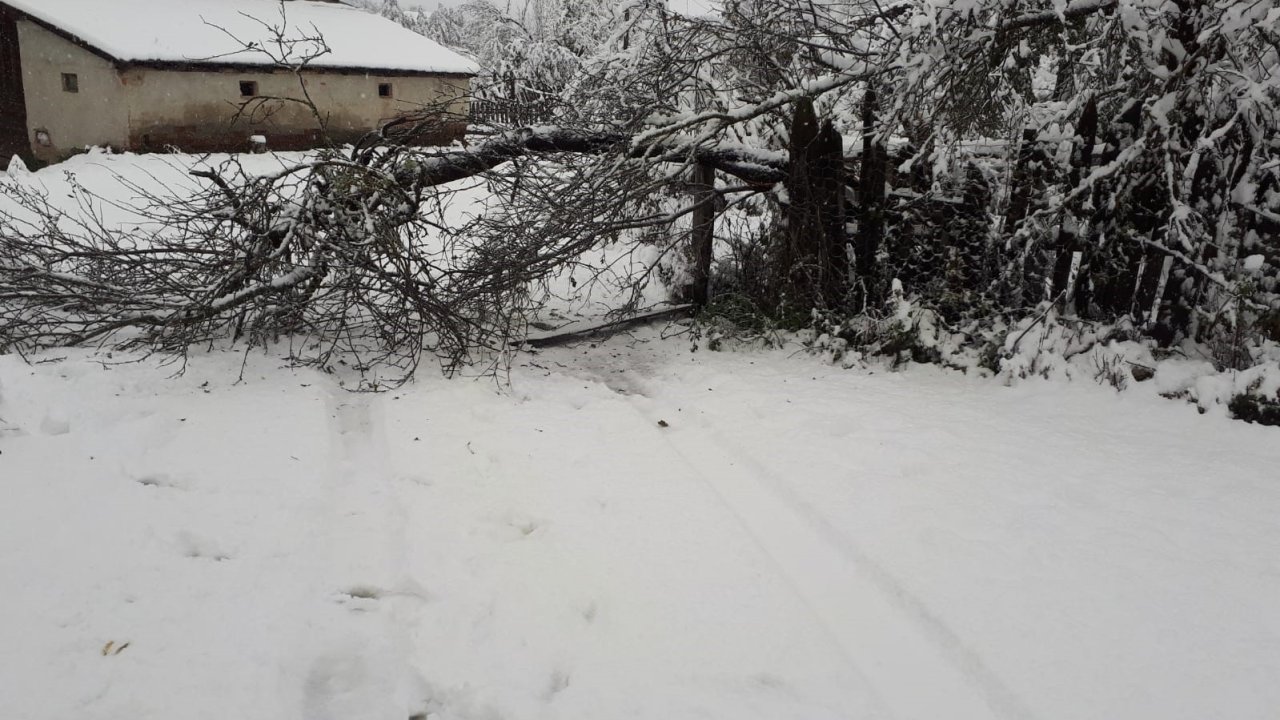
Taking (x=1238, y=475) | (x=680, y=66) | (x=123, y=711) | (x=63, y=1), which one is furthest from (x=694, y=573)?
(x=63, y=1)

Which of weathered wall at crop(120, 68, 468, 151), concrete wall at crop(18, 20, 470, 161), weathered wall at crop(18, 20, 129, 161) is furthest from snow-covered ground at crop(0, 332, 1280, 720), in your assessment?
weathered wall at crop(18, 20, 129, 161)

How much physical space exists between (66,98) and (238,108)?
16.5ft

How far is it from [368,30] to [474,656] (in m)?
25.0

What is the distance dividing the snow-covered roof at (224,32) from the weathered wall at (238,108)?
0.50 m

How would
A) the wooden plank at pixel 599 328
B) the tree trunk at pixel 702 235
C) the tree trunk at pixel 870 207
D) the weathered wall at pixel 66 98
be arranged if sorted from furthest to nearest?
the weathered wall at pixel 66 98, the tree trunk at pixel 702 235, the wooden plank at pixel 599 328, the tree trunk at pixel 870 207

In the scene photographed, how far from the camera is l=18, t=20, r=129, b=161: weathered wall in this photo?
18.4 metres

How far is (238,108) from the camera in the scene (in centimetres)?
1738

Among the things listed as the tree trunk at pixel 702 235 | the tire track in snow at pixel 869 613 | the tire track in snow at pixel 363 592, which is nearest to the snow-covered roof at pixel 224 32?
the tree trunk at pixel 702 235

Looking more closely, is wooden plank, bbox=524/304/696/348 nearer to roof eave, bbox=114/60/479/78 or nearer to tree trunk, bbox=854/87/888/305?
tree trunk, bbox=854/87/888/305

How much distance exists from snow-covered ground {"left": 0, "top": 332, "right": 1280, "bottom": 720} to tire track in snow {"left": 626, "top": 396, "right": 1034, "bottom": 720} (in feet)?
0.04

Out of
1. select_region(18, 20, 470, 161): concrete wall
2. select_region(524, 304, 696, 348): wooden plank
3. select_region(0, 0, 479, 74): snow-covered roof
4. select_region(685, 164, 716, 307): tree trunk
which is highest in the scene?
select_region(0, 0, 479, 74): snow-covered roof

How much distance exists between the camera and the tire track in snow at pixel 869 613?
8.59 ft

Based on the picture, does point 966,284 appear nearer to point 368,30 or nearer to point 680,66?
point 680,66

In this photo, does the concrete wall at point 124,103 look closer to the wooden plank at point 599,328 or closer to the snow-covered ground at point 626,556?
the wooden plank at point 599,328
